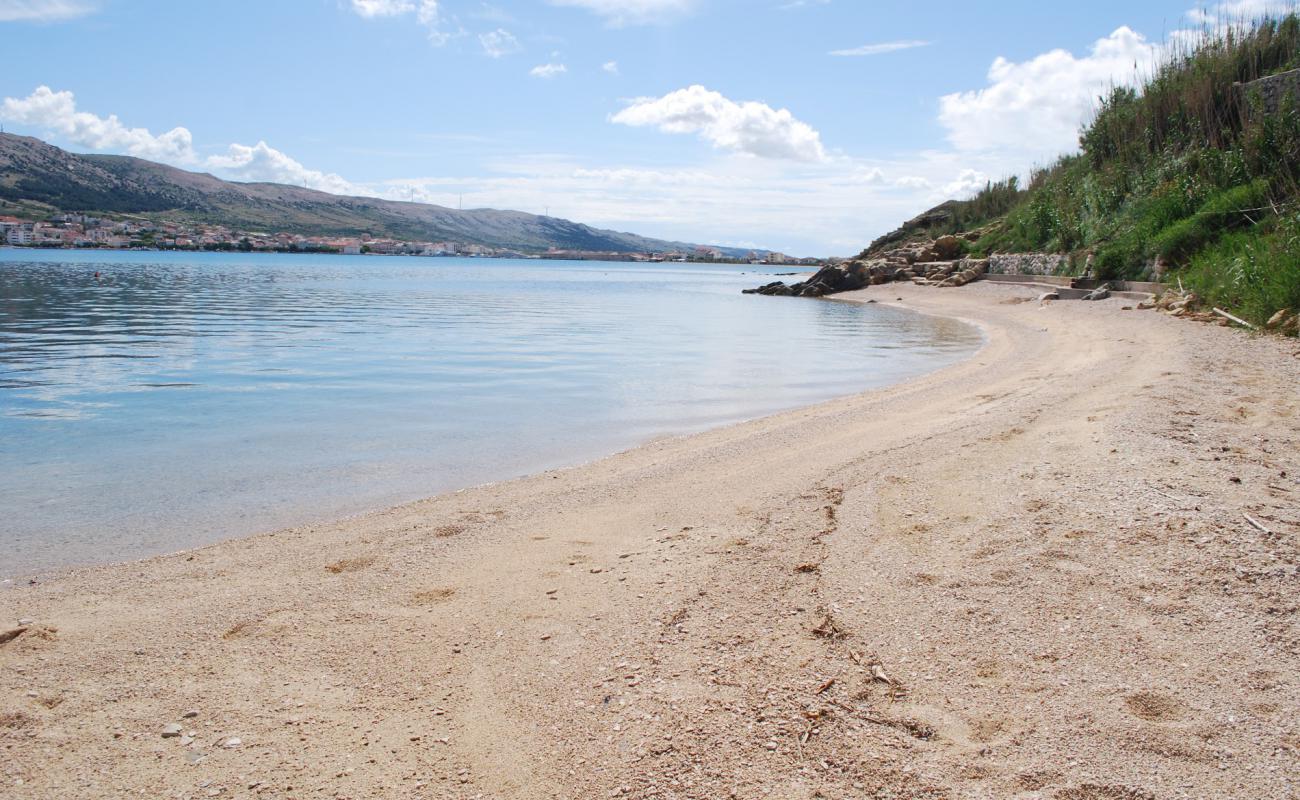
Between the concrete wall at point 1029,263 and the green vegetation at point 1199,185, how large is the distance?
2.01ft

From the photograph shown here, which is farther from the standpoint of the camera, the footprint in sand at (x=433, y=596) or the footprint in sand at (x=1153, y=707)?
the footprint in sand at (x=433, y=596)

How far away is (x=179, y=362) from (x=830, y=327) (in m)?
18.2

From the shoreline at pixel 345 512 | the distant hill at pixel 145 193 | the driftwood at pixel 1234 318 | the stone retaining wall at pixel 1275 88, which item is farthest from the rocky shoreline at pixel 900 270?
the distant hill at pixel 145 193

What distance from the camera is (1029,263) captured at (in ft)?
104

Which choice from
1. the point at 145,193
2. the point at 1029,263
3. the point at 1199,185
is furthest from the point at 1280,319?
the point at 145,193

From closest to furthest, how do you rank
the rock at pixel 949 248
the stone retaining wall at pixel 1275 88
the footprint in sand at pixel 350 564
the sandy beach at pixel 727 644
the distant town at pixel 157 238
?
the sandy beach at pixel 727 644 < the footprint in sand at pixel 350 564 < the stone retaining wall at pixel 1275 88 < the rock at pixel 949 248 < the distant town at pixel 157 238

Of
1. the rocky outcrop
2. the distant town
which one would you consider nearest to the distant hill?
the distant town

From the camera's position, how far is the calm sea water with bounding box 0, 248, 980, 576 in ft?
22.4

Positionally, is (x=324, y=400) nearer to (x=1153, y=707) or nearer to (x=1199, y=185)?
(x=1153, y=707)

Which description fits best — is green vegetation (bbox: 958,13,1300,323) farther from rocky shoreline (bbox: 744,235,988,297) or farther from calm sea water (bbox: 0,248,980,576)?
calm sea water (bbox: 0,248,980,576)

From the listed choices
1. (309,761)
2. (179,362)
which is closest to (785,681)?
(309,761)

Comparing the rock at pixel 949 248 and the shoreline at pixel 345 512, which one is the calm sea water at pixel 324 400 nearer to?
the shoreline at pixel 345 512

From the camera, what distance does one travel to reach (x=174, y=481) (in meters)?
7.49

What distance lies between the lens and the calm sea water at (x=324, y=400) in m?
6.83
